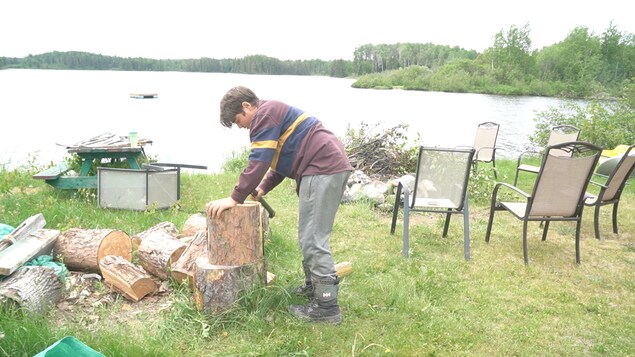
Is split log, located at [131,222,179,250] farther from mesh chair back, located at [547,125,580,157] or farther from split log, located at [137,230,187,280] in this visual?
mesh chair back, located at [547,125,580,157]

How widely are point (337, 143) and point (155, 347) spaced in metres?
1.69

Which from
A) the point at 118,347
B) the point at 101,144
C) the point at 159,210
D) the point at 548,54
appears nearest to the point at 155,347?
the point at 118,347

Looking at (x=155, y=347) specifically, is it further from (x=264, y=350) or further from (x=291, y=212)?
(x=291, y=212)

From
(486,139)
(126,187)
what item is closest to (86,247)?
(126,187)

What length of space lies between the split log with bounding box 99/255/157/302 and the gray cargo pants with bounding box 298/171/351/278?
1331mm

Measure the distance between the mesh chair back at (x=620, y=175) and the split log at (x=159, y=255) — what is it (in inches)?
174

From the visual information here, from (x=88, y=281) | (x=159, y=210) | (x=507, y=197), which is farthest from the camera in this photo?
(x=507, y=197)

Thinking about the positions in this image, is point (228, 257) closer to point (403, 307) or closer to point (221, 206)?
point (221, 206)

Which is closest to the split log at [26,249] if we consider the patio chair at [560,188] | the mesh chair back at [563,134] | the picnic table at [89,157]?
the picnic table at [89,157]

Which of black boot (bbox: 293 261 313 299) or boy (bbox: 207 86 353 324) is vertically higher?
boy (bbox: 207 86 353 324)

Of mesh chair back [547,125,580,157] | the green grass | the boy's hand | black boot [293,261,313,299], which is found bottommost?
the green grass

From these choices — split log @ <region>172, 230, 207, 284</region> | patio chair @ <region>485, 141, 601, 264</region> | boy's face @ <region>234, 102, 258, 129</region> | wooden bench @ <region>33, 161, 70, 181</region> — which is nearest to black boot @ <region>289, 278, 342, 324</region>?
split log @ <region>172, 230, 207, 284</region>

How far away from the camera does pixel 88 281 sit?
3.68 meters

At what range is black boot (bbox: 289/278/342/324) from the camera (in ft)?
10.3
